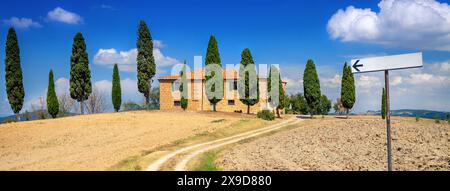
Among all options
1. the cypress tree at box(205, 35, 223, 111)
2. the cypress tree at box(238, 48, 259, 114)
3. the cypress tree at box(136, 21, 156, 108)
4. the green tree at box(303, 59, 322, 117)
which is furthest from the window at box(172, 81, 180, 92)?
the green tree at box(303, 59, 322, 117)

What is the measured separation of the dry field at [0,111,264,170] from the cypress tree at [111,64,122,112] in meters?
10.9

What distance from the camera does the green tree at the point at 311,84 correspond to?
53.2 m

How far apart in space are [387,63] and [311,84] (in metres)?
44.1

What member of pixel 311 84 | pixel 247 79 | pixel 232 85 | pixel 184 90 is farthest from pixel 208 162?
pixel 232 85

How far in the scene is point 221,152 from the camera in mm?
20375

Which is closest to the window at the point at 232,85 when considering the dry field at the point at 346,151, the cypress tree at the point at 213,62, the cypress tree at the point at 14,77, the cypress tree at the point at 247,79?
the cypress tree at the point at 213,62

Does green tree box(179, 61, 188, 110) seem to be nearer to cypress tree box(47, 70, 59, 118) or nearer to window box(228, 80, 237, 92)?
window box(228, 80, 237, 92)

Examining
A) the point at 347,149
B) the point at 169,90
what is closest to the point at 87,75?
the point at 169,90

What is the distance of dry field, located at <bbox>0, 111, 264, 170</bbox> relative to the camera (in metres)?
19.8

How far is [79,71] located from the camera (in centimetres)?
5272

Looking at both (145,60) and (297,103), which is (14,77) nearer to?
(145,60)

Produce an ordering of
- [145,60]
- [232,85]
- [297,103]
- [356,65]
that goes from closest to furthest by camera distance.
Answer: [356,65] < [145,60] < [232,85] < [297,103]
